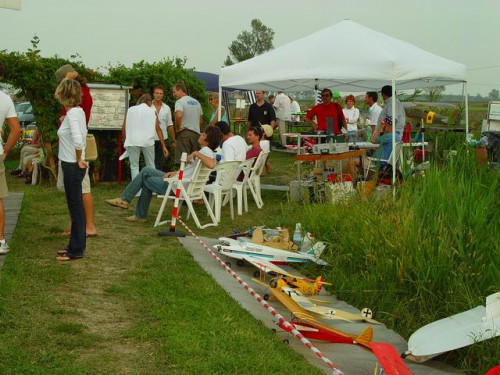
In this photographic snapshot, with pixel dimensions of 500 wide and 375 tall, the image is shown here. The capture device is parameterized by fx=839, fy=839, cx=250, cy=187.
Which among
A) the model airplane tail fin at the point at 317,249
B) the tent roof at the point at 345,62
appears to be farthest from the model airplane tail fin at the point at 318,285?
the tent roof at the point at 345,62

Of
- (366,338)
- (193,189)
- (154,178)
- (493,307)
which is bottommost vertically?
(366,338)

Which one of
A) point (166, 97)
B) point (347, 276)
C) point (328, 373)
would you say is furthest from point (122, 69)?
point (328, 373)

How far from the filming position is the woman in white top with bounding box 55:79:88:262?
7.85 meters

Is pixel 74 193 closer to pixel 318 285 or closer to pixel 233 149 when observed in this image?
pixel 318 285

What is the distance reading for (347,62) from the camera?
12711mm

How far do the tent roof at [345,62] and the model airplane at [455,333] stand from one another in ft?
21.6

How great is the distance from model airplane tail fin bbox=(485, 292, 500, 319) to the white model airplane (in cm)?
275

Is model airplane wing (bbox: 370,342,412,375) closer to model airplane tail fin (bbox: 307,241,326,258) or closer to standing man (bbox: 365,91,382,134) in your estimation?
model airplane tail fin (bbox: 307,241,326,258)

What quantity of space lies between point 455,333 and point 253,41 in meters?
83.8

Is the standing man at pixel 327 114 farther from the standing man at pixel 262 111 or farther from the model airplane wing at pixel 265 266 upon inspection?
the model airplane wing at pixel 265 266

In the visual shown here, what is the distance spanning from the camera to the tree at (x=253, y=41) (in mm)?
87062

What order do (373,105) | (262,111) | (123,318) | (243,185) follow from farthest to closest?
(262,111) < (373,105) < (243,185) < (123,318)

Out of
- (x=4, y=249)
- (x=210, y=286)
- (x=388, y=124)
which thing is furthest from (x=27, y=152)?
(x=210, y=286)

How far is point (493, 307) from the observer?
6.00 metres
